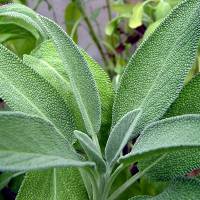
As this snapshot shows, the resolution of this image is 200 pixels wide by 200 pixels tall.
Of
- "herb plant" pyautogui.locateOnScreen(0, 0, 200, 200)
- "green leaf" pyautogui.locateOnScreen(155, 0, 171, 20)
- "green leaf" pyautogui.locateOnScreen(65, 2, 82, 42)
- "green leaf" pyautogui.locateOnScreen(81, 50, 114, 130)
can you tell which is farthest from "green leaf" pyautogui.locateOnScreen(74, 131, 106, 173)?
"green leaf" pyautogui.locateOnScreen(65, 2, 82, 42)

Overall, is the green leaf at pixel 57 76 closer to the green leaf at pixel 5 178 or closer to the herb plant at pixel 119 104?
the herb plant at pixel 119 104

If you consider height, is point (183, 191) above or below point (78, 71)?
below

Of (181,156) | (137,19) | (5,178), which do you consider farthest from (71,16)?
(181,156)

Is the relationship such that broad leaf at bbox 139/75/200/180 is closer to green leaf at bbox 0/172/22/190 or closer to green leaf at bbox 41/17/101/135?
green leaf at bbox 41/17/101/135

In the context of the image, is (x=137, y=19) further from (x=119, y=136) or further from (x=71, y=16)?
(x=119, y=136)

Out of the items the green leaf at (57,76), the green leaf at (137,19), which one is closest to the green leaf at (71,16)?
Result: the green leaf at (137,19)

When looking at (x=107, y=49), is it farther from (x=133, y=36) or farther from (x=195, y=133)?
(x=195, y=133)

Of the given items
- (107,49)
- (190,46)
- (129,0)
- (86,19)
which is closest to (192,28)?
(190,46)
